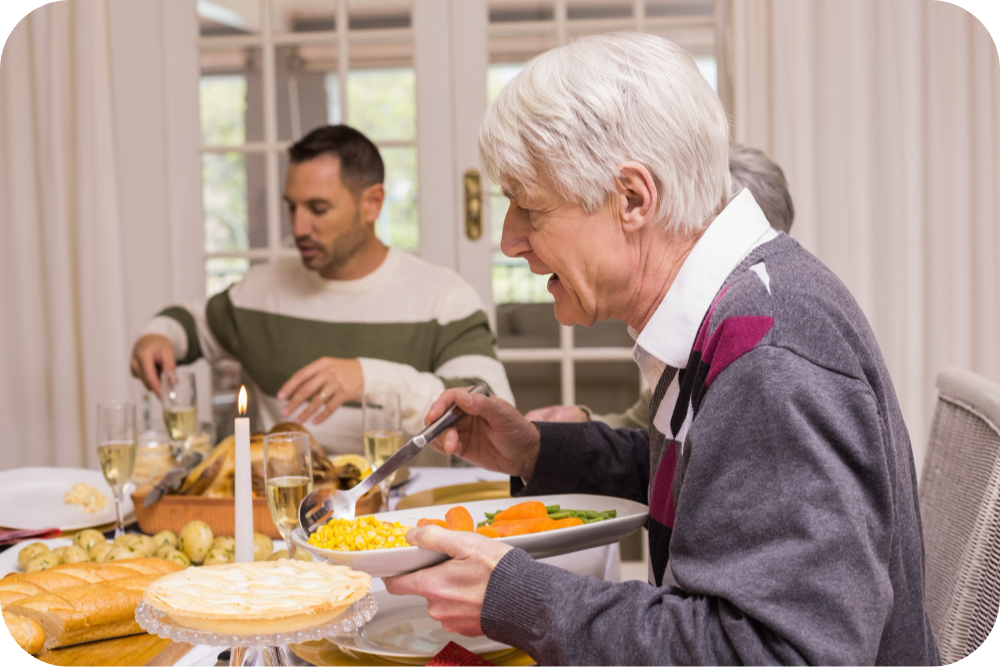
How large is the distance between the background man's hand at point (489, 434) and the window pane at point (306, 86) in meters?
2.44

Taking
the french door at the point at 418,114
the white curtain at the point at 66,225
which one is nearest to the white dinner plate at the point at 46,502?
the white curtain at the point at 66,225

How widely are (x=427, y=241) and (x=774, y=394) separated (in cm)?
270

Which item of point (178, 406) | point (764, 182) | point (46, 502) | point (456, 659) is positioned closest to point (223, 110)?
point (178, 406)

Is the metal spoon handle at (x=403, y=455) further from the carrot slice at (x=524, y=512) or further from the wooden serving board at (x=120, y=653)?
the wooden serving board at (x=120, y=653)

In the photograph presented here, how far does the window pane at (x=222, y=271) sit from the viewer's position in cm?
358

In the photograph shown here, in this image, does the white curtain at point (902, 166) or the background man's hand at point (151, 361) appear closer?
the background man's hand at point (151, 361)

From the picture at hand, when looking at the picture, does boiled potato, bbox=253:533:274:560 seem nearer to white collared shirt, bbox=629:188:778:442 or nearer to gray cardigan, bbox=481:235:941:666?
gray cardigan, bbox=481:235:941:666

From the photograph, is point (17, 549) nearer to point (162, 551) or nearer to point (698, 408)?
point (162, 551)

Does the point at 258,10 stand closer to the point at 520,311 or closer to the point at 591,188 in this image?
the point at 520,311

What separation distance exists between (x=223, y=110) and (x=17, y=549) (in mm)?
2597

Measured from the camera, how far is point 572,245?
951mm

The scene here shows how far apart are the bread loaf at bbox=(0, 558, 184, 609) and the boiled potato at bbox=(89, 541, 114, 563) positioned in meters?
0.11

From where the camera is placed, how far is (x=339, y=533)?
0.93m

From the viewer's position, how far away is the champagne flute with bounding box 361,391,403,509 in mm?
1413
